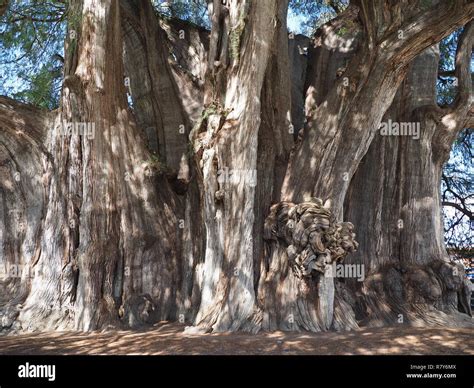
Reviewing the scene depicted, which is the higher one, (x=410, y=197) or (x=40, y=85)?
(x=40, y=85)

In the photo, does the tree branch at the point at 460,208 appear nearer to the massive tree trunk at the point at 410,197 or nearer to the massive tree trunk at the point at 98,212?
the massive tree trunk at the point at 410,197

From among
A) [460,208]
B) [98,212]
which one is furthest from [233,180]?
[460,208]

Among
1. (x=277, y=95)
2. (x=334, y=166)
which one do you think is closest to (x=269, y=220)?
(x=334, y=166)

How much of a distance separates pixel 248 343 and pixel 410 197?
3.77 metres

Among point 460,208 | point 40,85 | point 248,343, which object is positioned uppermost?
point 40,85

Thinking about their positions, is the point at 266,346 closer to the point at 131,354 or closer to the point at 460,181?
the point at 131,354

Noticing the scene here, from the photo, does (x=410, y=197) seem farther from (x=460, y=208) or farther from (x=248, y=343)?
(x=460, y=208)

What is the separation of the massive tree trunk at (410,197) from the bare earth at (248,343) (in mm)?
1314

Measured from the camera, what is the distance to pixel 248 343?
5.23 metres

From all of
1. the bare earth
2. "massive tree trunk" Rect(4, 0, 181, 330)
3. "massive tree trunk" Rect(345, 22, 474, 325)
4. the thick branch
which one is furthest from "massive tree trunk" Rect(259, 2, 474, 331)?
"massive tree trunk" Rect(4, 0, 181, 330)

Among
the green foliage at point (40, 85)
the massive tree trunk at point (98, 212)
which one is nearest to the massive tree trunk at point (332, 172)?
the massive tree trunk at point (98, 212)

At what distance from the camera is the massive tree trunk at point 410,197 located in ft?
24.0

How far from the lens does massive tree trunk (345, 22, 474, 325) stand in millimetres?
7301

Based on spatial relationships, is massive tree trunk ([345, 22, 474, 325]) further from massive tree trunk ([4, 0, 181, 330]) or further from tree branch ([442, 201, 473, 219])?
tree branch ([442, 201, 473, 219])
